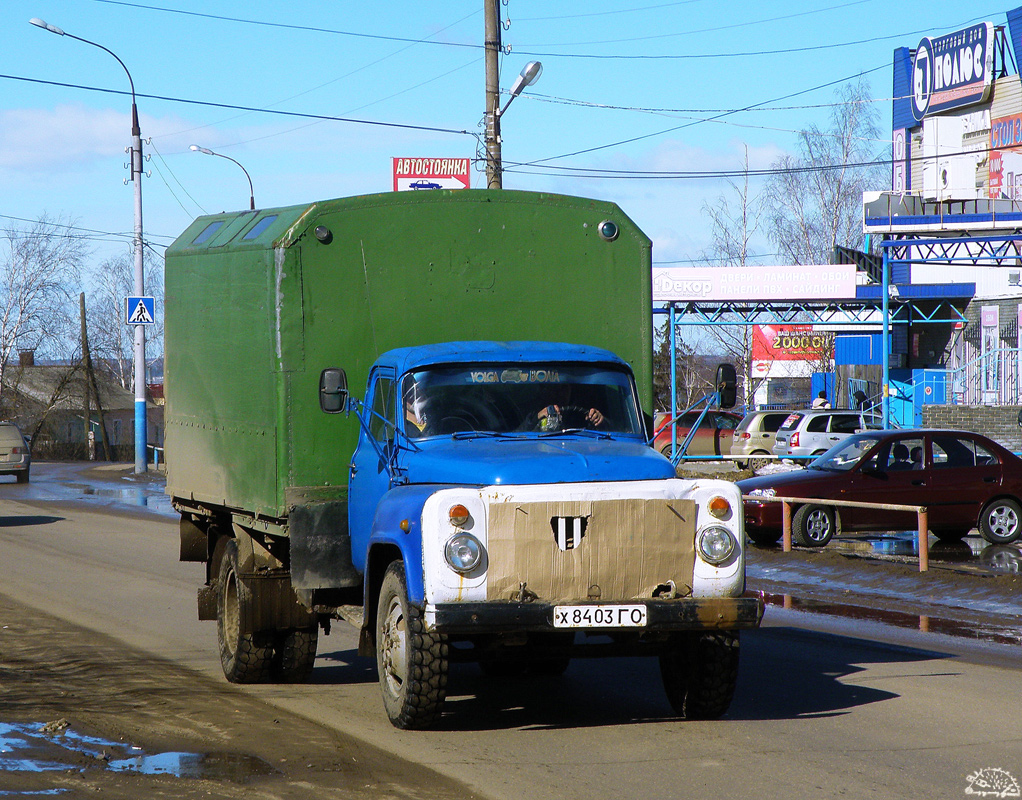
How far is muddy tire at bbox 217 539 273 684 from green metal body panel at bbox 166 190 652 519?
0.55 metres

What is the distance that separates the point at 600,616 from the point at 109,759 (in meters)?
2.60

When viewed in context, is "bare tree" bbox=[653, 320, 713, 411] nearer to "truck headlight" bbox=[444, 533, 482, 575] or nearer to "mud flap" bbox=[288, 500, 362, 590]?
"mud flap" bbox=[288, 500, 362, 590]

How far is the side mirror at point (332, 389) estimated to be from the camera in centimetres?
757

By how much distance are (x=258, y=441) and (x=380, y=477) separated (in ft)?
4.05

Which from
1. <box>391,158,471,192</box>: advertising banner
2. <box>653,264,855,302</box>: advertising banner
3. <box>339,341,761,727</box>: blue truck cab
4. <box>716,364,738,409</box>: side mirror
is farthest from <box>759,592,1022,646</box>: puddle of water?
<box>653,264,855,302</box>: advertising banner

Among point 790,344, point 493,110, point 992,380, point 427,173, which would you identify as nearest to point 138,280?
point 427,173

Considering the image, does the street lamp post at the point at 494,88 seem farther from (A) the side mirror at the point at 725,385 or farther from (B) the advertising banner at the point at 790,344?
(B) the advertising banner at the point at 790,344

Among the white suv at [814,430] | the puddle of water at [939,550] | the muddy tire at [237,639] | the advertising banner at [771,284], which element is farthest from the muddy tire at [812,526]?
the advertising banner at [771,284]

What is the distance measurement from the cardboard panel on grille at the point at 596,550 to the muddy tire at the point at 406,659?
44cm

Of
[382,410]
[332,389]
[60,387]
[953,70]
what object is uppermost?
[953,70]

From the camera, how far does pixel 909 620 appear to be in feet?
39.2

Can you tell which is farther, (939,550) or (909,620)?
(939,550)

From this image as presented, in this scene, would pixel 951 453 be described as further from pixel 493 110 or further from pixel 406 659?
pixel 406 659

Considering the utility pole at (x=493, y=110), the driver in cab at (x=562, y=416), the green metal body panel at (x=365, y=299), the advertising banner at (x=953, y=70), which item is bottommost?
the driver in cab at (x=562, y=416)
